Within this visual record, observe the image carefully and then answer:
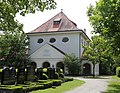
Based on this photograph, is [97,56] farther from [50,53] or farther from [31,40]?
[31,40]

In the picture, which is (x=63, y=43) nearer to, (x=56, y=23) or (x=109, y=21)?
(x=56, y=23)

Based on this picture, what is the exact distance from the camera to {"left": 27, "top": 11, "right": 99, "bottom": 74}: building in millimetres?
52500

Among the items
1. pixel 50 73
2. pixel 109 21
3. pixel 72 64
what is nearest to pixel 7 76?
pixel 109 21

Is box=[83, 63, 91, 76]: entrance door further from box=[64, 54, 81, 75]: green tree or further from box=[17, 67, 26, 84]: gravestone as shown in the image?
box=[17, 67, 26, 84]: gravestone

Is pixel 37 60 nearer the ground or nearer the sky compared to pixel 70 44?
nearer the ground

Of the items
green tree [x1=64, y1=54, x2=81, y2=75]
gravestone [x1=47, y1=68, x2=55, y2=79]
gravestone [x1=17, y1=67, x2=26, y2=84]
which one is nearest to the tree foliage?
gravestone [x1=17, y1=67, x2=26, y2=84]

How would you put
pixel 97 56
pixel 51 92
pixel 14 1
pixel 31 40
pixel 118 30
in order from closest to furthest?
pixel 14 1, pixel 51 92, pixel 118 30, pixel 97 56, pixel 31 40

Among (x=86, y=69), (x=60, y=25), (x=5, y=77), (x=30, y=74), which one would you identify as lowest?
(x=5, y=77)

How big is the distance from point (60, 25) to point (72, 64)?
12.1 metres

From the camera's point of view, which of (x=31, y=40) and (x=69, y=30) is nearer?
(x=69, y=30)

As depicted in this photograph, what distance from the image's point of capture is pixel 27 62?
52281 millimetres

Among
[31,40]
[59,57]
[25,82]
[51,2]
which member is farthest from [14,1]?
[31,40]

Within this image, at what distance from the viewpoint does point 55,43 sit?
182 feet

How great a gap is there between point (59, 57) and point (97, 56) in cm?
1027
